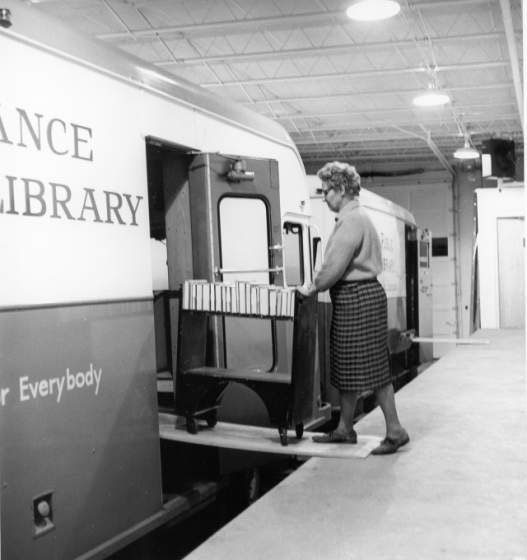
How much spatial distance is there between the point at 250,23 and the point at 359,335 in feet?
21.7

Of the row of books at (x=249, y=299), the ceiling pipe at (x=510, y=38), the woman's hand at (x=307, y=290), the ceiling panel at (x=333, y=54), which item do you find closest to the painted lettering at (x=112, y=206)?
the row of books at (x=249, y=299)

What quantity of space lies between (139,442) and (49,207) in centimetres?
138

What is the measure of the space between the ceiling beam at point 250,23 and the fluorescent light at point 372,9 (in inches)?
29.7

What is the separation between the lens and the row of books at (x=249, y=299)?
4.73 metres

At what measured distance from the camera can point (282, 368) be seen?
5977 mm

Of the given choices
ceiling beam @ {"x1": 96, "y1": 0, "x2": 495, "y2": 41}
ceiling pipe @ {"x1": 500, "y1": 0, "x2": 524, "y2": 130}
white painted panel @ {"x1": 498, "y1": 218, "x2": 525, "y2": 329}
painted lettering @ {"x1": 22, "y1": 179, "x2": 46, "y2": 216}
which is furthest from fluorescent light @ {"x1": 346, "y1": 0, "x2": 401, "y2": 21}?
painted lettering @ {"x1": 22, "y1": 179, "x2": 46, "y2": 216}

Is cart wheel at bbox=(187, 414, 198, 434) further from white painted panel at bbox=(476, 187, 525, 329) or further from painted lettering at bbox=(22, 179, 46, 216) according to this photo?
white painted panel at bbox=(476, 187, 525, 329)

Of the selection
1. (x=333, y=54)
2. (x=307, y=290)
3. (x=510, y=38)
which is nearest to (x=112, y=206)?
(x=307, y=290)

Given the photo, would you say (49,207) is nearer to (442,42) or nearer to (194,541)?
(194,541)

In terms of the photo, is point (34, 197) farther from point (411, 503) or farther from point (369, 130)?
point (369, 130)

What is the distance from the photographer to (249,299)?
474 centimetres

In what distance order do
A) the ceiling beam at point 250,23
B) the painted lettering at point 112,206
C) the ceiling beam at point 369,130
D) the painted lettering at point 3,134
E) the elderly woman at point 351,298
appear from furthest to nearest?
1. the ceiling beam at point 369,130
2. the ceiling beam at point 250,23
3. the elderly woman at point 351,298
4. the painted lettering at point 112,206
5. the painted lettering at point 3,134

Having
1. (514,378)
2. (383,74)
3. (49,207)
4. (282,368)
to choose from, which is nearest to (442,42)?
(383,74)

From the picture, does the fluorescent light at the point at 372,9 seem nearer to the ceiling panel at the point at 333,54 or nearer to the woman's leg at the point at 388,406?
the ceiling panel at the point at 333,54
